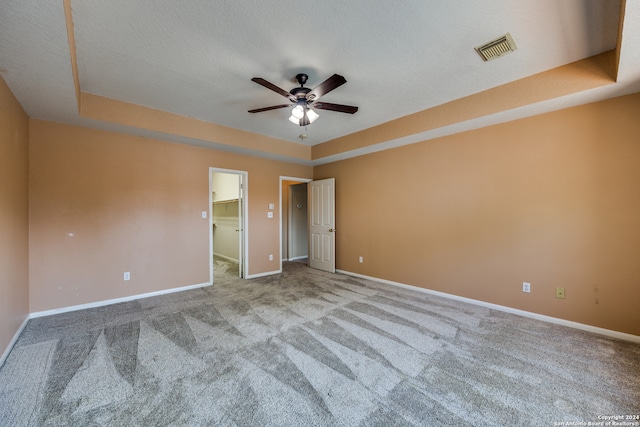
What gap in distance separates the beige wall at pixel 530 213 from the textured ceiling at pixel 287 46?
416mm

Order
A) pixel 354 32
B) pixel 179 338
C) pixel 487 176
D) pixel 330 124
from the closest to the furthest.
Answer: pixel 354 32, pixel 179 338, pixel 487 176, pixel 330 124

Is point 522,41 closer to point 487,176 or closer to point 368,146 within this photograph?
point 487,176

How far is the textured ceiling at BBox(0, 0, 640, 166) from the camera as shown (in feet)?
5.81

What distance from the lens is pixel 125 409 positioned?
163cm

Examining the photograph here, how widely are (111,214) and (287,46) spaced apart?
339 centimetres

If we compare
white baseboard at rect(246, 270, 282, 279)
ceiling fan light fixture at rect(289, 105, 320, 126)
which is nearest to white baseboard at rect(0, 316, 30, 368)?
white baseboard at rect(246, 270, 282, 279)

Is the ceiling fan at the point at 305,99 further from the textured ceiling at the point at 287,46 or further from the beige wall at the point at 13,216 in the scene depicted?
the beige wall at the point at 13,216

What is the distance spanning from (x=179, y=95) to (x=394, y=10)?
261 cm

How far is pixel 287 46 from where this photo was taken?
7.16 feet

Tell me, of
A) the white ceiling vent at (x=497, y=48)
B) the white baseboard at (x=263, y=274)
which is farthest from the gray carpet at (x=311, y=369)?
the white ceiling vent at (x=497, y=48)

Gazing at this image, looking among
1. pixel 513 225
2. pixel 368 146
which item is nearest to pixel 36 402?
pixel 368 146

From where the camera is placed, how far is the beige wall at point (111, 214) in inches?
124

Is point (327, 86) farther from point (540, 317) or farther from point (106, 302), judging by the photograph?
point (106, 302)

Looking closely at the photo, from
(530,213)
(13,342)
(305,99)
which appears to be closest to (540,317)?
(530,213)
